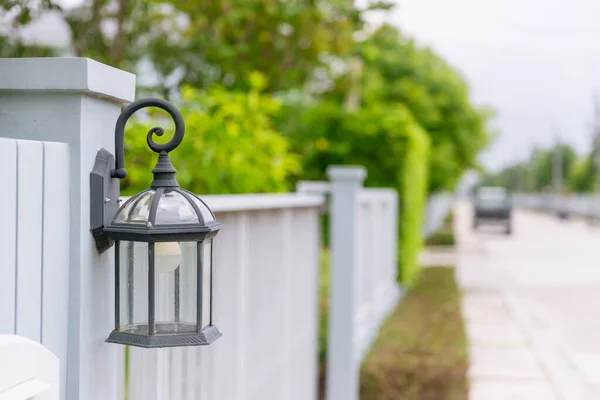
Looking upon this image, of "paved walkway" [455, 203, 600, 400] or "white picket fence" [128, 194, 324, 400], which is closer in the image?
"white picket fence" [128, 194, 324, 400]

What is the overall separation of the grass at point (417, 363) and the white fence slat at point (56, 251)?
14.7ft

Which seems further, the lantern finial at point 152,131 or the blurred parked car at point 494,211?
the blurred parked car at point 494,211

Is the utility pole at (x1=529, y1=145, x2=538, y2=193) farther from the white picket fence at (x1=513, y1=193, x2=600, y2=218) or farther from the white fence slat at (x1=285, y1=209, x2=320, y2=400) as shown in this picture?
the white fence slat at (x1=285, y1=209, x2=320, y2=400)

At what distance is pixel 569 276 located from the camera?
53.1 ft

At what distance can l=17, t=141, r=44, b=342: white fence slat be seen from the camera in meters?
1.60

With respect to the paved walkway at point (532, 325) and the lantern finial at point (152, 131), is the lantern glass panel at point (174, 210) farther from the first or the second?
the paved walkway at point (532, 325)

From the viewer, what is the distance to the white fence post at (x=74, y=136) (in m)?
1.73

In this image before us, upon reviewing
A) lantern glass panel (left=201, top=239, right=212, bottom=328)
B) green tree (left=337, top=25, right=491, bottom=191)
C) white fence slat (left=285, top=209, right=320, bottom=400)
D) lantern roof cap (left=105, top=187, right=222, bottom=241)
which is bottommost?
white fence slat (left=285, top=209, right=320, bottom=400)

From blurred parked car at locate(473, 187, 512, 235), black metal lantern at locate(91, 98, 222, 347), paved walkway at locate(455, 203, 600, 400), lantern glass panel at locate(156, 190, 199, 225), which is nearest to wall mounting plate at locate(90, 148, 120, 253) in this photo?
black metal lantern at locate(91, 98, 222, 347)

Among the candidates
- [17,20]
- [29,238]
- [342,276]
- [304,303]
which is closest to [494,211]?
[342,276]

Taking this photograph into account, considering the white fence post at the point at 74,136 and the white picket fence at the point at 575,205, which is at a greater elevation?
the white fence post at the point at 74,136

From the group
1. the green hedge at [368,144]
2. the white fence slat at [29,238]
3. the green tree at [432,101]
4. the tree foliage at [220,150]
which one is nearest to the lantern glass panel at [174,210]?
the white fence slat at [29,238]

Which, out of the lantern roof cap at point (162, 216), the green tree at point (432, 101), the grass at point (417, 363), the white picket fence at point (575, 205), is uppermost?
the green tree at point (432, 101)

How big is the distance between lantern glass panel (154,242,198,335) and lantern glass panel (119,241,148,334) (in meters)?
0.03
